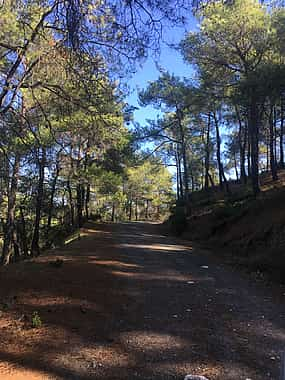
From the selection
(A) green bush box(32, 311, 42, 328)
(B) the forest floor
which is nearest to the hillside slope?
(B) the forest floor

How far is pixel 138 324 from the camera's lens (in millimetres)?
4922

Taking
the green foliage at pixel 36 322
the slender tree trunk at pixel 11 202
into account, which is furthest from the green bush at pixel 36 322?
the slender tree trunk at pixel 11 202

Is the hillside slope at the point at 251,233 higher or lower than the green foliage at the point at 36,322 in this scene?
higher

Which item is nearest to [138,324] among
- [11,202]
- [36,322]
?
[36,322]

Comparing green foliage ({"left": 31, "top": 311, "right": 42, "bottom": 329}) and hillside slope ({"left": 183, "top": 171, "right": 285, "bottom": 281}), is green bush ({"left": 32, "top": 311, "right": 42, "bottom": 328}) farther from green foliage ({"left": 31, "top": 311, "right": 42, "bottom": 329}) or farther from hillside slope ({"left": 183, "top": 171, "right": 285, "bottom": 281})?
hillside slope ({"left": 183, "top": 171, "right": 285, "bottom": 281})

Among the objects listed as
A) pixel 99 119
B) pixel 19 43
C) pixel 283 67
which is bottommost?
pixel 99 119

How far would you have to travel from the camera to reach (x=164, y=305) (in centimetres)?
579

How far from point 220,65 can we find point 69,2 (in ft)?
48.5

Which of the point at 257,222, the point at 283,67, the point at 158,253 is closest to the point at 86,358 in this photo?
the point at 158,253

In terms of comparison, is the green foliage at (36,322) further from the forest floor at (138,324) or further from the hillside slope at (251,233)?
the hillside slope at (251,233)

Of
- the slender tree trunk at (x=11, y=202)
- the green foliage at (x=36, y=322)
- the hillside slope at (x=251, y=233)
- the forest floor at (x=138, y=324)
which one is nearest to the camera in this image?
the forest floor at (x=138, y=324)

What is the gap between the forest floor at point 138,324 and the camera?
12.0 feet

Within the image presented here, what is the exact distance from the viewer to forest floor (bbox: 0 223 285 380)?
3.65 metres

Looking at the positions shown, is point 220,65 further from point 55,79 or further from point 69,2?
point 69,2
